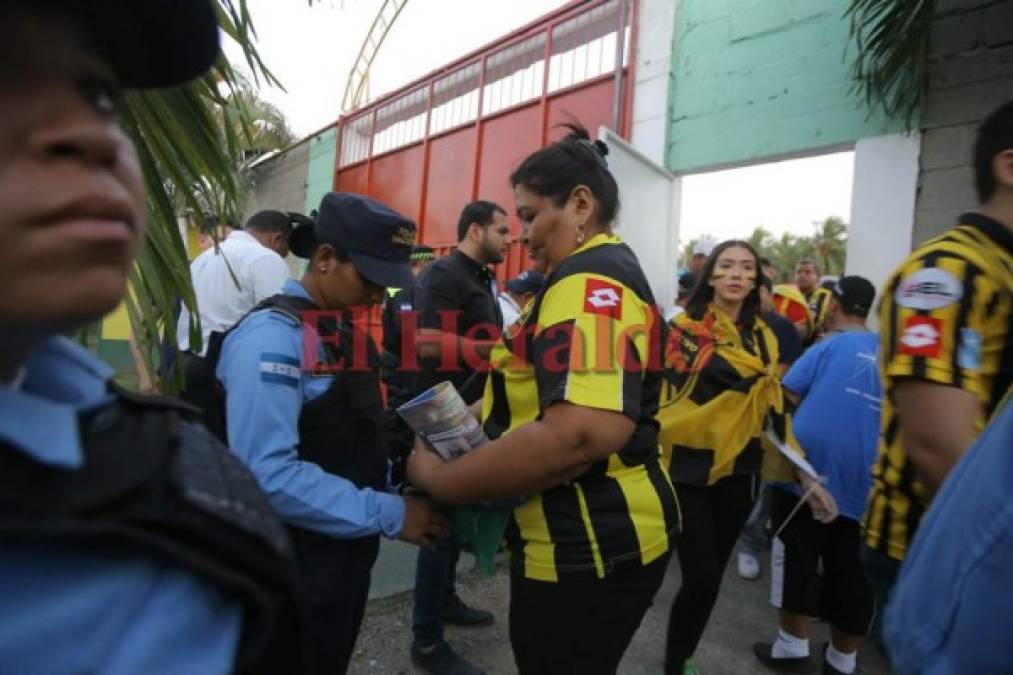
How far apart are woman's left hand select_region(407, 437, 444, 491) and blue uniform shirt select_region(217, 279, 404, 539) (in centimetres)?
8

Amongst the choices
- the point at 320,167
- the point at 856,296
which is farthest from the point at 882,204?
the point at 320,167

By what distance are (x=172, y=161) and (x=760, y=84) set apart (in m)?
5.07

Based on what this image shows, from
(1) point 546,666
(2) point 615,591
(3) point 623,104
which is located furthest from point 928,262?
(3) point 623,104

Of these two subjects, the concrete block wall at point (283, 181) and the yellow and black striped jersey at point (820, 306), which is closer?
the yellow and black striped jersey at point (820, 306)

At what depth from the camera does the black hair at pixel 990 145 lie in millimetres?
1442

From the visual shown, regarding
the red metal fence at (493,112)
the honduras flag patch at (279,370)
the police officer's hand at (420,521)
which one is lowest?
the police officer's hand at (420,521)

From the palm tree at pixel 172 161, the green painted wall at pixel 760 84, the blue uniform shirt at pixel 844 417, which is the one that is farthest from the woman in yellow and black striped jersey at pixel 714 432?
the green painted wall at pixel 760 84

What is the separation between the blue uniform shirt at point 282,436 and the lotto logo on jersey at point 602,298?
2.28 feet

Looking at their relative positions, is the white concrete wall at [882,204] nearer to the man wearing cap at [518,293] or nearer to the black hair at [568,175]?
the man wearing cap at [518,293]

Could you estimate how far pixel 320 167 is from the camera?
12.9m

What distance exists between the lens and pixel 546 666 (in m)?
1.51

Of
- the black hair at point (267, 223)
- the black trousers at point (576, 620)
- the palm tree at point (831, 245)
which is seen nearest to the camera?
the black trousers at point (576, 620)

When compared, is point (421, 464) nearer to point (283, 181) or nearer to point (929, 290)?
point (929, 290)

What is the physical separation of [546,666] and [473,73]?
8525mm
